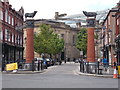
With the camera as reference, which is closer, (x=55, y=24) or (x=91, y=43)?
(x=91, y=43)

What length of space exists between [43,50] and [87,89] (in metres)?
44.6

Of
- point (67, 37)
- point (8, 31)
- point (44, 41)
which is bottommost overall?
point (44, 41)

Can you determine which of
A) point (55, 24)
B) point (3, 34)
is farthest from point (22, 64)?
point (55, 24)

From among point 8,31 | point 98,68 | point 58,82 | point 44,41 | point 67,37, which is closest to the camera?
A: point 58,82

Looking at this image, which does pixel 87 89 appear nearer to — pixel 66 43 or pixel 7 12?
pixel 7 12

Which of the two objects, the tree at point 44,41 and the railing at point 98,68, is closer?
the railing at point 98,68

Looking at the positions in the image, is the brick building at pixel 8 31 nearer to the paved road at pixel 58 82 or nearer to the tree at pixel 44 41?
the tree at pixel 44 41

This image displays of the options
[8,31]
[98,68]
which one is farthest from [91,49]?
[8,31]

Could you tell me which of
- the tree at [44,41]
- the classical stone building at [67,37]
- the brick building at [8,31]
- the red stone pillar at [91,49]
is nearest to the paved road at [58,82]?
the red stone pillar at [91,49]

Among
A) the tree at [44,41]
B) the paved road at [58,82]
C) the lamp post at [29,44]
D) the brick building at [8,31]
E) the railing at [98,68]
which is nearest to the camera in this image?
the paved road at [58,82]

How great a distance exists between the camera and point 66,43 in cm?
8931

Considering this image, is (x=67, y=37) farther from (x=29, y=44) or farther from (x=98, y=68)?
(x=98, y=68)

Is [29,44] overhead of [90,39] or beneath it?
beneath

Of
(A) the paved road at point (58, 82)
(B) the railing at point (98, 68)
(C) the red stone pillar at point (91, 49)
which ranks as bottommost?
(A) the paved road at point (58, 82)
